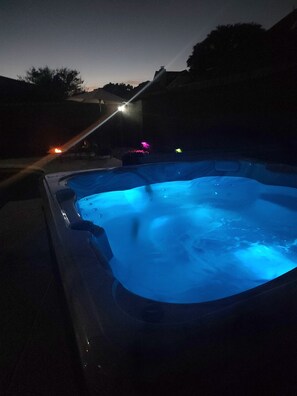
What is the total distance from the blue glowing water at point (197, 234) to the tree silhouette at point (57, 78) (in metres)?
22.6

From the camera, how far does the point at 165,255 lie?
9.75 ft

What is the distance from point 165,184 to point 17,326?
10.7 feet

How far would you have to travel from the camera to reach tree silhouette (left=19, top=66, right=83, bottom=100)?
24641 mm

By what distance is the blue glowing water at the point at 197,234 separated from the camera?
2424mm

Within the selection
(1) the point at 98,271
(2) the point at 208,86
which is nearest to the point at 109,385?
(1) the point at 98,271

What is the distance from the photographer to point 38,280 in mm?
2219

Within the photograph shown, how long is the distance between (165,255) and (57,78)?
2686 centimetres

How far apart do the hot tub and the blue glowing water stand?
13mm

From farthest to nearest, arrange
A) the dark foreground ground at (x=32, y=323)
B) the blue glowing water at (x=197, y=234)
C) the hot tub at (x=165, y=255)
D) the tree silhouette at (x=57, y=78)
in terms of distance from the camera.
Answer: the tree silhouette at (x=57, y=78)
the blue glowing water at (x=197, y=234)
the dark foreground ground at (x=32, y=323)
the hot tub at (x=165, y=255)

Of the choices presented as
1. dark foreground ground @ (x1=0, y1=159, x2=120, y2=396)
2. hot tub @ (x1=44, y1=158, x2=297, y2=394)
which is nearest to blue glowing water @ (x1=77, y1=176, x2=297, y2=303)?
hot tub @ (x1=44, y1=158, x2=297, y2=394)

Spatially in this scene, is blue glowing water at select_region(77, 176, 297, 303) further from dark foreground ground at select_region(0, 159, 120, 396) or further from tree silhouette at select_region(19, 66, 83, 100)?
tree silhouette at select_region(19, 66, 83, 100)

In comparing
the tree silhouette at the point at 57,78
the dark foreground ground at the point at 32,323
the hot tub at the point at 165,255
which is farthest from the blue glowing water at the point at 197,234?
the tree silhouette at the point at 57,78

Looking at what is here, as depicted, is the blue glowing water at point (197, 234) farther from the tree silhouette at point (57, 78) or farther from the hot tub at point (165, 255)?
the tree silhouette at point (57, 78)

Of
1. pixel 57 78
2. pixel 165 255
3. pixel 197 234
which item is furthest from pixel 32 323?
pixel 57 78
